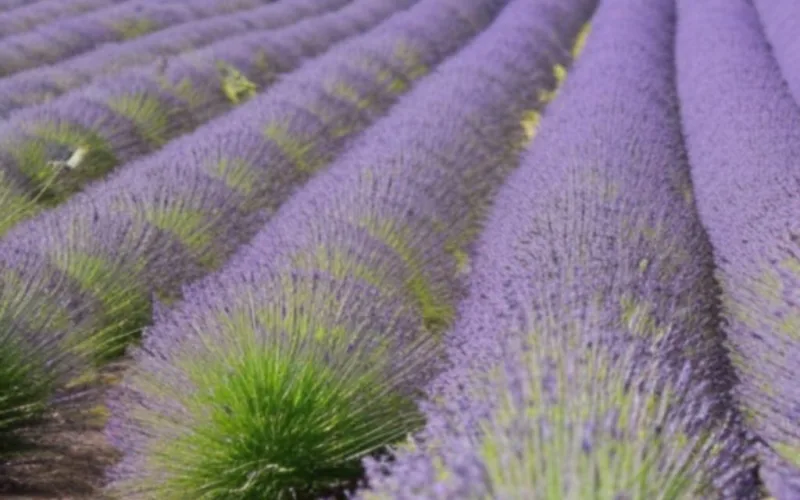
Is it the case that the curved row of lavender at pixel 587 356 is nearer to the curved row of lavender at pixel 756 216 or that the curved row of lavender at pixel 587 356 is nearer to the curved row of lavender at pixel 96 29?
the curved row of lavender at pixel 756 216

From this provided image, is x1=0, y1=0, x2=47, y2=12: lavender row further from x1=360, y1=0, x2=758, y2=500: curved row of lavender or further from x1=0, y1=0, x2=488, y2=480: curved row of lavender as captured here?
x1=360, y1=0, x2=758, y2=500: curved row of lavender

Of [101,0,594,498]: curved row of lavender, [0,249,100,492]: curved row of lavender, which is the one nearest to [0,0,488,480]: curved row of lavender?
[0,249,100,492]: curved row of lavender

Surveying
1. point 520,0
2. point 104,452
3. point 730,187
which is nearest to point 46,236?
point 104,452

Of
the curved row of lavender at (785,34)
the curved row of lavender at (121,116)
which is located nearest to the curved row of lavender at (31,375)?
the curved row of lavender at (121,116)

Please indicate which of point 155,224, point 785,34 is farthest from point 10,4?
point 155,224

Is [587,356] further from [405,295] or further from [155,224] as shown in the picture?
[155,224]

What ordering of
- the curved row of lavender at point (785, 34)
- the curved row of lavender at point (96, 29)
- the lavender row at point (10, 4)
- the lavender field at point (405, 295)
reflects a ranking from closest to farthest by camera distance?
the lavender field at point (405, 295) < the curved row of lavender at point (785, 34) < the curved row of lavender at point (96, 29) < the lavender row at point (10, 4)
